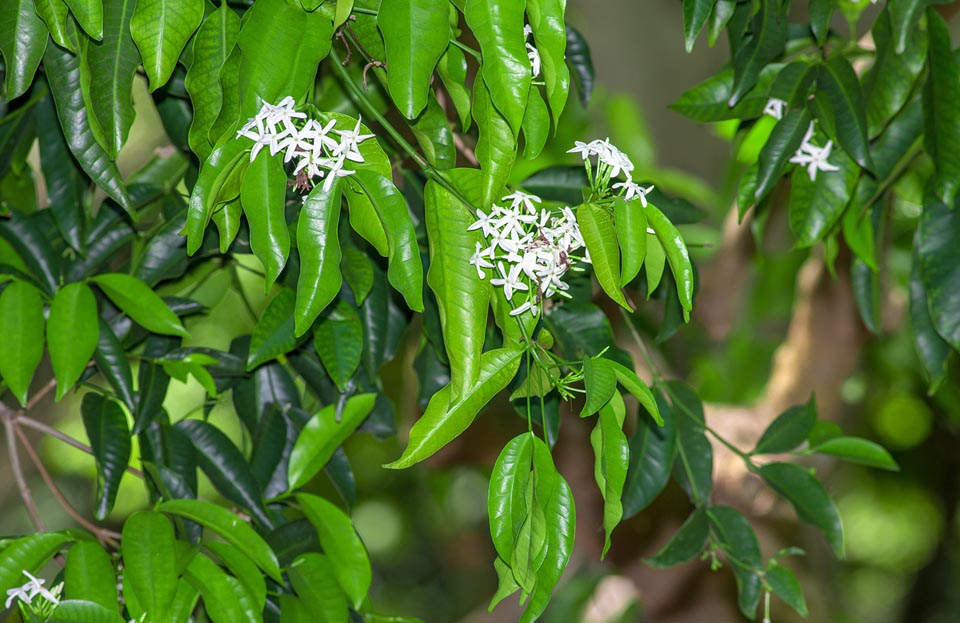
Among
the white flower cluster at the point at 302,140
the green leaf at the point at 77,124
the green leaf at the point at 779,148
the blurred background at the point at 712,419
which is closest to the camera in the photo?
the white flower cluster at the point at 302,140

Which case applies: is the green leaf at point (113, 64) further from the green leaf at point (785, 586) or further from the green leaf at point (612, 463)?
the green leaf at point (785, 586)

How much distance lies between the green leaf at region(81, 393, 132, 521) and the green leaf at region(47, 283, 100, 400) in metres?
0.06

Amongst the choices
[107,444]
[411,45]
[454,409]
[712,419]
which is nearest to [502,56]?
[411,45]

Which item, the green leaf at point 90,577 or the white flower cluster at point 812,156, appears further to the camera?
the white flower cluster at point 812,156

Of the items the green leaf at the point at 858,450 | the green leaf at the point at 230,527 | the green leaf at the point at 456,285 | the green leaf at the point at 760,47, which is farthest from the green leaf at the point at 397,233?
the green leaf at the point at 858,450

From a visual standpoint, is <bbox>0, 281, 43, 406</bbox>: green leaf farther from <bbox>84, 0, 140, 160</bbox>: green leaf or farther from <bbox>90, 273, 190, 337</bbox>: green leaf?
<bbox>84, 0, 140, 160</bbox>: green leaf

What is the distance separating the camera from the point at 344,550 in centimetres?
63

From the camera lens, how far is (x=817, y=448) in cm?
76

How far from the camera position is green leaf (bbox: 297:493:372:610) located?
62 cm

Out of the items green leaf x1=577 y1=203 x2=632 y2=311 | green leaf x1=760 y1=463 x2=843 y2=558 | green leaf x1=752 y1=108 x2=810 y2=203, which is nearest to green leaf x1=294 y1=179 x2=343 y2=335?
green leaf x1=577 y1=203 x2=632 y2=311

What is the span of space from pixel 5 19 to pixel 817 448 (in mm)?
616

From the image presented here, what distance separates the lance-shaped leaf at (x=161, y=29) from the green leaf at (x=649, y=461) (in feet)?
1.34

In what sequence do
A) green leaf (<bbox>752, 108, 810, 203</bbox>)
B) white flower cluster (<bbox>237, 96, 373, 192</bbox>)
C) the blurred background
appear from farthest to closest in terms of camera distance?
the blurred background < green leaf (<bbox>752, 108, 810, 203</bbox>) < white flower cluster (<bbox>237, 96, 373, 192</bbox>)

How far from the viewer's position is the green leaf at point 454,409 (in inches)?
17.3
